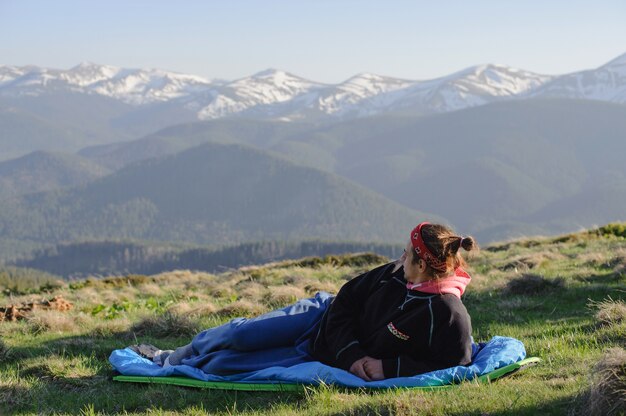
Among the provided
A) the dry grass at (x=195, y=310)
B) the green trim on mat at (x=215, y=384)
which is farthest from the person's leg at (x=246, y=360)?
the dry grass at (x=195, y=310)

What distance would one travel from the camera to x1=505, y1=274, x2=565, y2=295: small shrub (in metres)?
11.9

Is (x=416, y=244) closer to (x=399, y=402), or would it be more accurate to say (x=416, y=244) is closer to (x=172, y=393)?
(x=399, y=402)

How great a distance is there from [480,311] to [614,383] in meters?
5.85

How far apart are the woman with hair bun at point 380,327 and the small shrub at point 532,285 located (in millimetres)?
5481

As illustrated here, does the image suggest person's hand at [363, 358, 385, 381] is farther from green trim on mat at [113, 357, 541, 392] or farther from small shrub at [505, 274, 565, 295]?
small shrub at [505, 274, 565, 295]

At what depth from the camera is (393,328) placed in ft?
21.7

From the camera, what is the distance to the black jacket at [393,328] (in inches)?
257

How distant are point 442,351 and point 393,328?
495 mm

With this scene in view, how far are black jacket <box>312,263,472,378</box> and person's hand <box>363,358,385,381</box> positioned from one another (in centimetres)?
5

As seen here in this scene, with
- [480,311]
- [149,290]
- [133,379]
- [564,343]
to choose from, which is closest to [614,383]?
[564,343]

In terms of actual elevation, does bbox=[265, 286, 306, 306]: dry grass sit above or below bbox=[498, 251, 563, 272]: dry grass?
above

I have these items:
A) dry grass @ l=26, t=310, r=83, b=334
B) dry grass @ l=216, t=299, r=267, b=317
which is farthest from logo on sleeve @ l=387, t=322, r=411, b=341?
dry grass @ l=26, t=310, r=83, b=334

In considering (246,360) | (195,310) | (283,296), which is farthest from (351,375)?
(283,296)

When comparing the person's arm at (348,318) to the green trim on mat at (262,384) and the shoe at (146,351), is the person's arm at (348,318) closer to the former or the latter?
the green trim on mat at (262,384)
